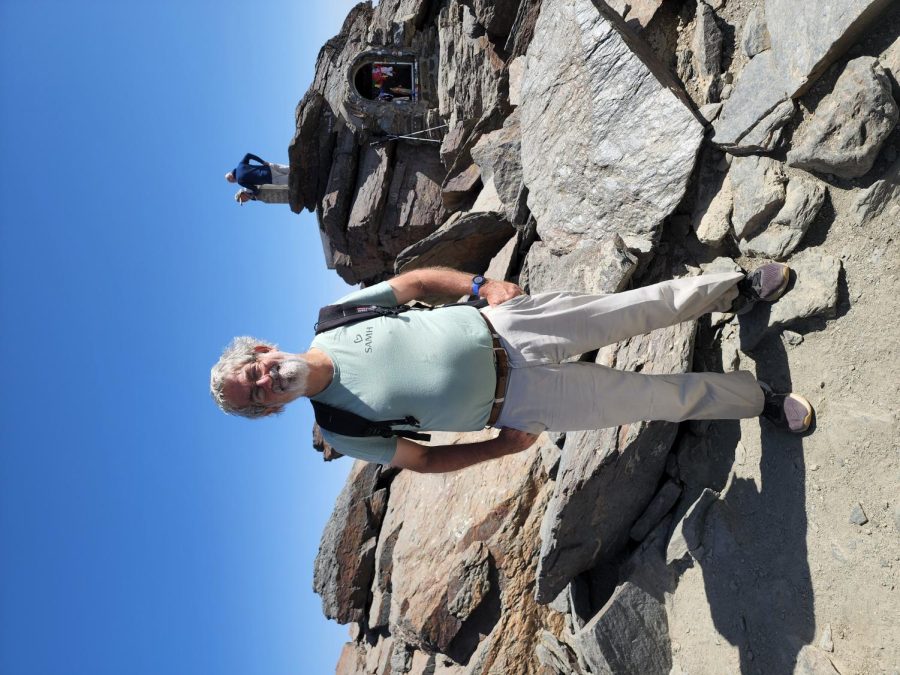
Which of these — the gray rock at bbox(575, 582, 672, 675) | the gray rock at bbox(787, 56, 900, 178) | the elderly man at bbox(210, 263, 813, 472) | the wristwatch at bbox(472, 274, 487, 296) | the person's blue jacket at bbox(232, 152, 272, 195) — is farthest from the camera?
the person's blue jacket at bbox(232, 152, 272, 195)

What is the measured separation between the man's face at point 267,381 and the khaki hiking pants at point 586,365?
67.9 inches

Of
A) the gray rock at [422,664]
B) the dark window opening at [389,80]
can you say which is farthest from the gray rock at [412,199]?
the gray rock at [422,664]

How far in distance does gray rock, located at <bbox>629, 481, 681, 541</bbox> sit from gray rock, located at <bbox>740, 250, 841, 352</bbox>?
1934mm

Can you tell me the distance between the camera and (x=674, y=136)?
6.82m

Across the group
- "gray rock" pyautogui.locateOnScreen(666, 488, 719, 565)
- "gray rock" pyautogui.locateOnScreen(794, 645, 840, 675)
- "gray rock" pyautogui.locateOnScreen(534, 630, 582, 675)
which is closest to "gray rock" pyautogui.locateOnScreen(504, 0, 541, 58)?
"gray rock" pyautogui.locateOnScreen(666, 488, 719, 565)

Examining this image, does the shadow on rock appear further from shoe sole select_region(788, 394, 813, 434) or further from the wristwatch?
the wristwatch

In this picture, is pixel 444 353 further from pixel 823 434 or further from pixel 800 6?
pixel 800 6

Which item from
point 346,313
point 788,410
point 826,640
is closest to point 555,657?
point 826,640

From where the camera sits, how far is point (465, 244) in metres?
11.8

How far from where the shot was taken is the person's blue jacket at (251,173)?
1967 centimetres

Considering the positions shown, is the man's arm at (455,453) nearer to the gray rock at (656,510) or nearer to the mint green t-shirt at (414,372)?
the mint green t-shirt at (414,372)

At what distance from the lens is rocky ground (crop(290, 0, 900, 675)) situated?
512 centimetres

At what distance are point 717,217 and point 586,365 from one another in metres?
2.47

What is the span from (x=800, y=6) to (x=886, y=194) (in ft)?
6.13
